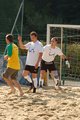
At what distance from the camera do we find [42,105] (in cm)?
1062

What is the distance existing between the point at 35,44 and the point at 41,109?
3.02 meters

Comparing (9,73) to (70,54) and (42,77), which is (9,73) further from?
(70,54)

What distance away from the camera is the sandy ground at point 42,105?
9.23 meters

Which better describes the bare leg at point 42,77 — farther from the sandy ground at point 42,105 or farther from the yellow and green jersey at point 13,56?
the yellow and green jersey at point 13,56

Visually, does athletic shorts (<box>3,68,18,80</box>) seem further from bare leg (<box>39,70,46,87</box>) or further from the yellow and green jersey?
bare leg (<box>39,70,46,87</box>)

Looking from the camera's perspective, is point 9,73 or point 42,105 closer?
point 42,105

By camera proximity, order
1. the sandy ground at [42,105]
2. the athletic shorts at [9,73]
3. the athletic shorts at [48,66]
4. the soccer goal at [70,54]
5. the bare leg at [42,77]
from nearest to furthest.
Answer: the sandy ground at [42,105]
the athletic shorts at [9,73]
the athletic shorts at [48,66]
the bare leg at [42,77]
the soccer goal at [70,54]

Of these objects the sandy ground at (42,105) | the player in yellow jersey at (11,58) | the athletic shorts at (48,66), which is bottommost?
the sandy ground at (42,105)

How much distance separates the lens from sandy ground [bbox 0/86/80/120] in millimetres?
9227

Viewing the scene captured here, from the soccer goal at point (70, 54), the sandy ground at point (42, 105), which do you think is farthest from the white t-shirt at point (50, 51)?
the soccer goal at point (70, 54)

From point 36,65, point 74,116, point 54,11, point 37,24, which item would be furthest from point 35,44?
point 54,11

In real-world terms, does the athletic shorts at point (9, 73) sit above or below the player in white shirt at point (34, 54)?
below

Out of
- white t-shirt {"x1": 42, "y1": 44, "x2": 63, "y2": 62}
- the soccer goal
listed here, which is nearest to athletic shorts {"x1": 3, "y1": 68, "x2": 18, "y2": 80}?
white t-shirt {"x1": 42, "y1": 44, "x2": 63, "y2": 62}

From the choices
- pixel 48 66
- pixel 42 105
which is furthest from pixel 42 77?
pixel 42 105
